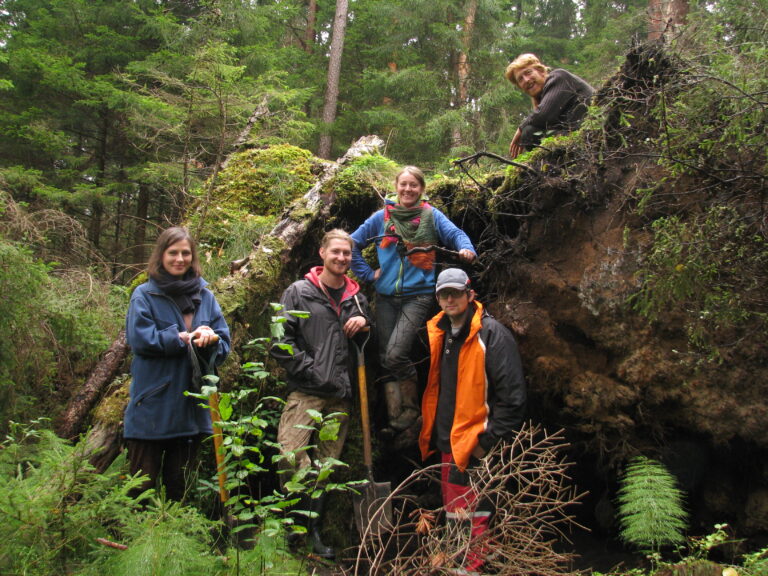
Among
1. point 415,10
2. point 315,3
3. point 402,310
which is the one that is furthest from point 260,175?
point 315,3

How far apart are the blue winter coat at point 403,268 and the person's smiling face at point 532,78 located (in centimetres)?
204

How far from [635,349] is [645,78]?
2617mm

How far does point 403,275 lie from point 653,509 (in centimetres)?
291

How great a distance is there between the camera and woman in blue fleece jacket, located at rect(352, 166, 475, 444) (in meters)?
4.70

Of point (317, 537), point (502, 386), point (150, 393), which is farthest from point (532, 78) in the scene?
point (317, 537)

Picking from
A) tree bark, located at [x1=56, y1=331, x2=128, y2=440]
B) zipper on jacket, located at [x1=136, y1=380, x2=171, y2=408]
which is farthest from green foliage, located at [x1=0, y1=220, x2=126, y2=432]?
zipper on jacket, located at [x1=136, y1=380, x2=171, y2=408]

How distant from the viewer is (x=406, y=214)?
4.91 meters

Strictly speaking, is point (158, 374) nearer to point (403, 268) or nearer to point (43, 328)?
point (403, 268)

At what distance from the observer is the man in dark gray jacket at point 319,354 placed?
156 inches

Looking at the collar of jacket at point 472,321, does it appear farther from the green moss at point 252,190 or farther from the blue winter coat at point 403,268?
the green moss at point 252,190

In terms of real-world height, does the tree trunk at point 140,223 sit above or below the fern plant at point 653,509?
above

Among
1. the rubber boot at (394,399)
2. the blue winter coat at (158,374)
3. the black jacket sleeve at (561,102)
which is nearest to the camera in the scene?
the blue winter coat at (158,374)

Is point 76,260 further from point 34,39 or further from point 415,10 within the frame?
point 415,10

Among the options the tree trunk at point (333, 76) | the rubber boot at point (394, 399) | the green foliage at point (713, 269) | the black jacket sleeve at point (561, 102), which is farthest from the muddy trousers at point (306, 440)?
the tree trunk at point (333, 76)
